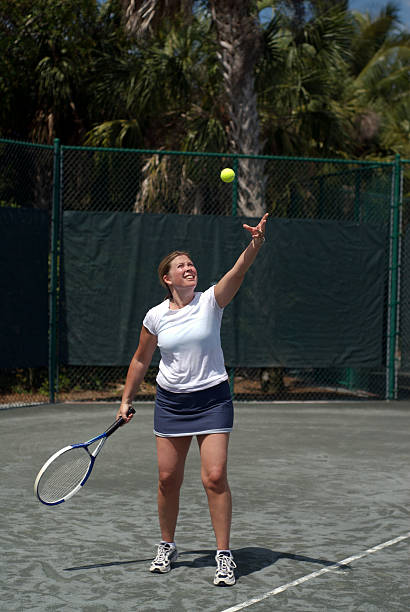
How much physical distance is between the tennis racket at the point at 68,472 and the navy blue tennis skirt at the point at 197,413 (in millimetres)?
242

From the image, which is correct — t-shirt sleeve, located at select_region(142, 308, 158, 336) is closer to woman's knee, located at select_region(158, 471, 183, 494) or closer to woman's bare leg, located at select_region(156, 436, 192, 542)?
woman's bare leg, located at select_region(156, 436, 192, 542)

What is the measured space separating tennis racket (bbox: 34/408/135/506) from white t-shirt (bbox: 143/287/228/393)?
34 centimetres

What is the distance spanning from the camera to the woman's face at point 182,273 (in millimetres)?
4887

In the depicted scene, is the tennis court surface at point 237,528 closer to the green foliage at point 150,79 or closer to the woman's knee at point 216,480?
the woman's knee at point 216,480

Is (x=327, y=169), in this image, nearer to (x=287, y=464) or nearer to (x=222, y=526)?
(x=287, y=464)

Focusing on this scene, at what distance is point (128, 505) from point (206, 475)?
194 centimetres

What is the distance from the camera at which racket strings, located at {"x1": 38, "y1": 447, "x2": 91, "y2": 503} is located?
4.84 m

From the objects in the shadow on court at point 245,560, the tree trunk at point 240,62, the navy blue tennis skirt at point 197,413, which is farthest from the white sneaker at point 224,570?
the tree trunk at point 240,62

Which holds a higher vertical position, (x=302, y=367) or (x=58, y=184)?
(x=58, y=184)

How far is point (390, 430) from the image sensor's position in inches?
400

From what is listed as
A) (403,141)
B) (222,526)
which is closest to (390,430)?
(222,526)

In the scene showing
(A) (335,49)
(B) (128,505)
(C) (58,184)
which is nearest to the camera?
(B) (128,505)

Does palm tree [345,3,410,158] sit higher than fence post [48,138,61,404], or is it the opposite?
palm tree [345,3,410,158]

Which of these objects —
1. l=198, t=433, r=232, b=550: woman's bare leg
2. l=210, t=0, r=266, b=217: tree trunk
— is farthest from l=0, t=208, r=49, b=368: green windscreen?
l=198, t=433, r=232, b=550: woman's bare leg
